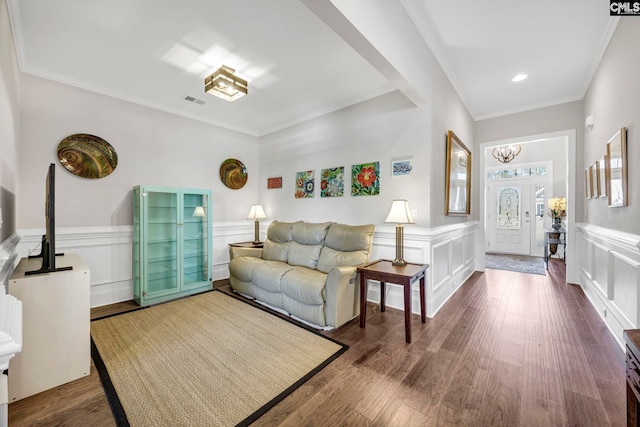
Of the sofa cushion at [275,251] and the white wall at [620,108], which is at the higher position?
the white wall at [620,108]

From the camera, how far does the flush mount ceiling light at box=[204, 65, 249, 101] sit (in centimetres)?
262

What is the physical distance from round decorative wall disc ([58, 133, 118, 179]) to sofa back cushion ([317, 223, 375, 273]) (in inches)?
112

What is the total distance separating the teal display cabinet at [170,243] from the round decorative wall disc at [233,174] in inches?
24.9

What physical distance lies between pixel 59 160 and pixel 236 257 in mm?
2232

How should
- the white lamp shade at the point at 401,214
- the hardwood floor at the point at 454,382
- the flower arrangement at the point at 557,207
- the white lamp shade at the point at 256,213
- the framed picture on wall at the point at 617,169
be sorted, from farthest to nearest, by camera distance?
the flower arrangement at the point at 557,207, the white lamp shade at the point at 256,213, the white lamp shade at the point at 401,214, the framed picture on wall at the point at 617,169, the hardwood floor at the point at 454,382

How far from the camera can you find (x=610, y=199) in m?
2.44

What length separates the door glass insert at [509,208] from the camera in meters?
6.40

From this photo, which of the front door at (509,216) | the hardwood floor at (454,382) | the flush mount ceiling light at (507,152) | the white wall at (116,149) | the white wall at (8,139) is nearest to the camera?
the hardwood floor at (454,382)

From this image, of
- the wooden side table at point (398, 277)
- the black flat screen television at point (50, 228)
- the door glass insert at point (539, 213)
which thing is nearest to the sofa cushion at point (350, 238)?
the wooden side table at point (398, 277)

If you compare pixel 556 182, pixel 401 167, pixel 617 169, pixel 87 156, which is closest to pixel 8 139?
pixel 87 156

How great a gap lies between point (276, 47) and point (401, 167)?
1.79 meters

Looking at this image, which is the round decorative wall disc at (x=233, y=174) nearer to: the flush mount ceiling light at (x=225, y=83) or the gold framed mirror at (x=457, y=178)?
the flush mount ceiling light at (x=225, y=83)

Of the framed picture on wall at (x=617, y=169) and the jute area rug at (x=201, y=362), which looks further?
the framed picture on wall at (x=617, y=169)

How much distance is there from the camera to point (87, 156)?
119 inches
